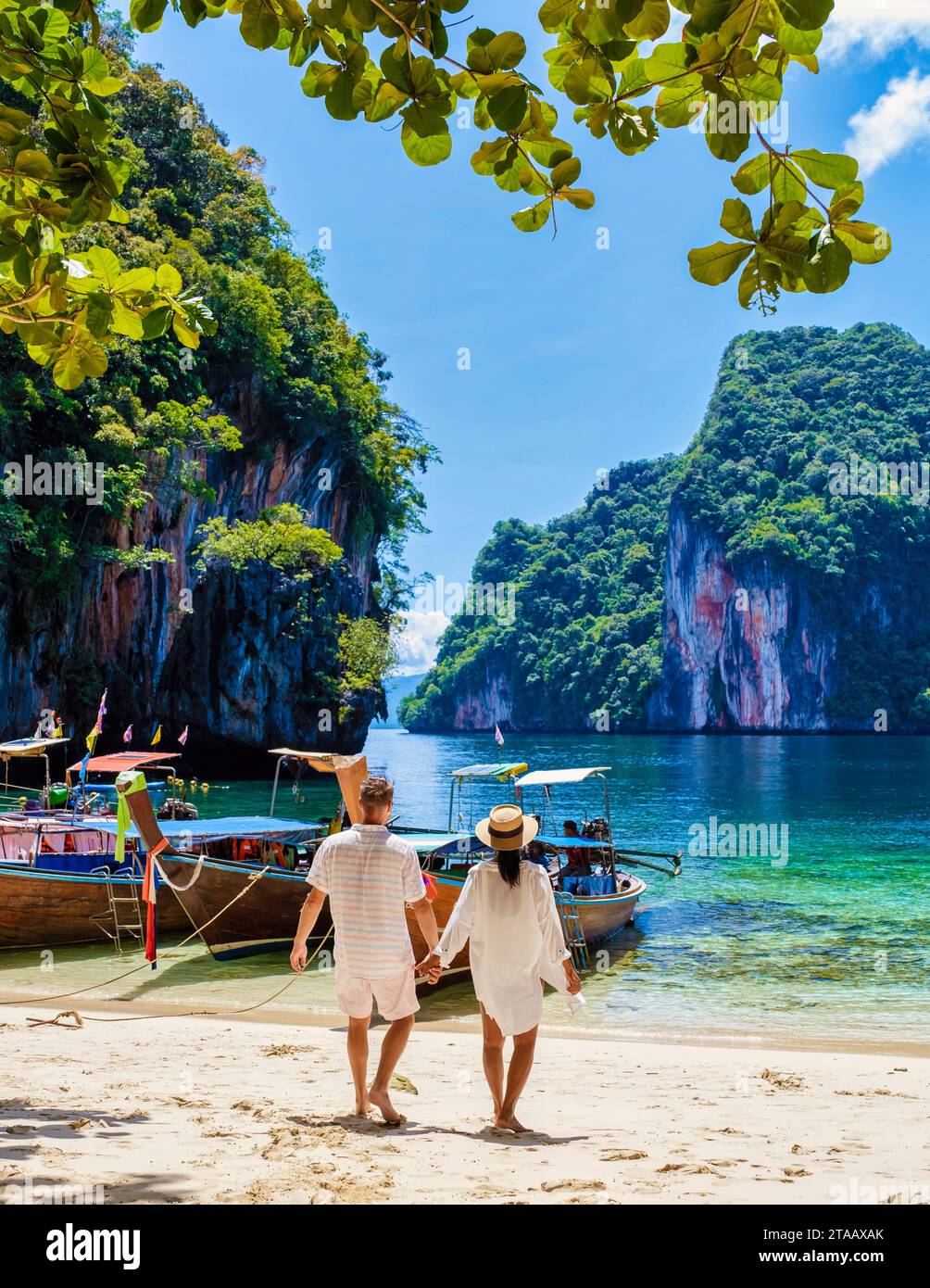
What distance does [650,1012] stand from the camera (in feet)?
35.4

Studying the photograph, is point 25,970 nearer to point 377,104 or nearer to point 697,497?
point 377,104

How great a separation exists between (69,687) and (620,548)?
113942mm

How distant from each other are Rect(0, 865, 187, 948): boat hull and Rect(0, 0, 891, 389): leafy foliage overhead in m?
10.4

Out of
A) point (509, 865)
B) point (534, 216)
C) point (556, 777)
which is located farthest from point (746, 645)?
point (534, 216)

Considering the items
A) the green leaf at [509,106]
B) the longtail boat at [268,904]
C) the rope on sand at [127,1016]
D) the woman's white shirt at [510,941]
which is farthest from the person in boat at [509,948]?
the longtail boat at [268,904]

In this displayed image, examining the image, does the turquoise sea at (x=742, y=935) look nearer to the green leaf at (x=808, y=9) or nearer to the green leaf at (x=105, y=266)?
the green leaf at (x=105, y=266)

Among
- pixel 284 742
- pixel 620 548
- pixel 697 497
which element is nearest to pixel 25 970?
pixel 284 742

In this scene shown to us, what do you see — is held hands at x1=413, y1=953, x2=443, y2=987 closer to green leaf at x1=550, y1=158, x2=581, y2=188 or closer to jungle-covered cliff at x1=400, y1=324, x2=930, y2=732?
green leaf at x1=550, y1=158, x2=581, y2=188

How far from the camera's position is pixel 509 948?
181 inches

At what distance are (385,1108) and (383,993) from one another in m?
0.54

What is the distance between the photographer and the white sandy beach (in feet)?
12.0

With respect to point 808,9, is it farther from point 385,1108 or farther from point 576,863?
point 576,863

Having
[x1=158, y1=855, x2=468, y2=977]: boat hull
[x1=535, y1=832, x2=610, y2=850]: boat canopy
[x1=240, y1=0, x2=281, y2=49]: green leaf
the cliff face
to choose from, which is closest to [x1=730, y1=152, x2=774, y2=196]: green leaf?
[x1=240, y1=0, x2=281, y2=49]: green leaf

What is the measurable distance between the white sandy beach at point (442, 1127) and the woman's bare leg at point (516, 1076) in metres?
0.10
